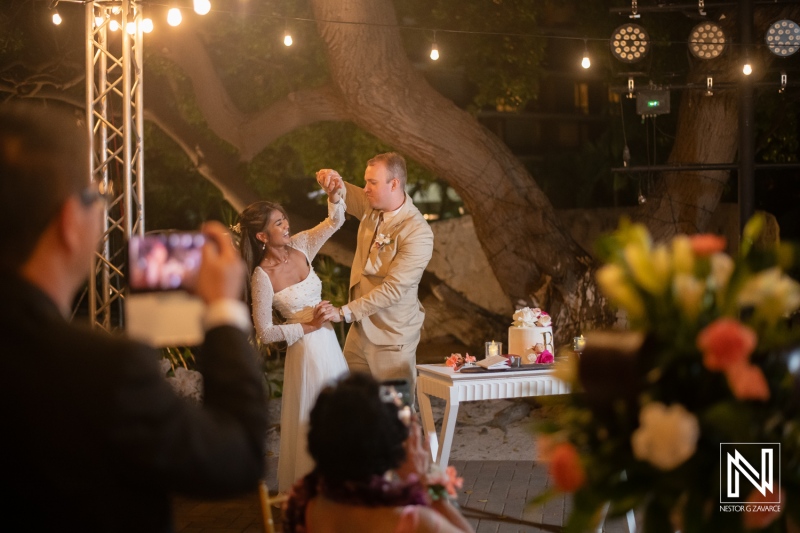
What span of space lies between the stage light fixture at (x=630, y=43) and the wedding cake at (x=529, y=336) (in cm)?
379

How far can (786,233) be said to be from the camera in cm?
1466

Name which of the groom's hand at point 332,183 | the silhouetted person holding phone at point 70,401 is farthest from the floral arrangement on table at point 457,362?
the silhouetted person holding phone at point 70,401

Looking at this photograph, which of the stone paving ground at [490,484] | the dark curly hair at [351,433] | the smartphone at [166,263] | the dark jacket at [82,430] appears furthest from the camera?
the stone paving ground at [490,484]

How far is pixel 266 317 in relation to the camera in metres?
5.32

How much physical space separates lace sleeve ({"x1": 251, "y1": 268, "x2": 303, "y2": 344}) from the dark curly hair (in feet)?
10.3

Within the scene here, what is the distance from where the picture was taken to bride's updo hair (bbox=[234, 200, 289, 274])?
5.41 meters

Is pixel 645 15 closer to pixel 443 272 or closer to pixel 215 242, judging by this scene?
pixel 443 272

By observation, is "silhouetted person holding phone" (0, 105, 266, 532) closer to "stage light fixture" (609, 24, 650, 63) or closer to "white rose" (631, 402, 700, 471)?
"white rose" (631, 402, 700, 471)

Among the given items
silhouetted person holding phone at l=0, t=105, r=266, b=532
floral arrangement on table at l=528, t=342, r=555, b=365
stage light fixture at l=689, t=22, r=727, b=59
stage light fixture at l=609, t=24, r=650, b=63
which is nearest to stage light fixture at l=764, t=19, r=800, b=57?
stage light fixture at l=689, t=22, r=727, b=59

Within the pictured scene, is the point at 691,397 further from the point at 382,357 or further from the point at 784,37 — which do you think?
the point at 784,37

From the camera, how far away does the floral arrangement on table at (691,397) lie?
4.98 ft

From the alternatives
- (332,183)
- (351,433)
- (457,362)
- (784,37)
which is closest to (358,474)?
(351,433)

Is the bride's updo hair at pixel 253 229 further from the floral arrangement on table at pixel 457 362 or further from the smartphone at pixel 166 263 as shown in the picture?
the smartphone at pixel 166 263

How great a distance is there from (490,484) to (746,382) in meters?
4.93
